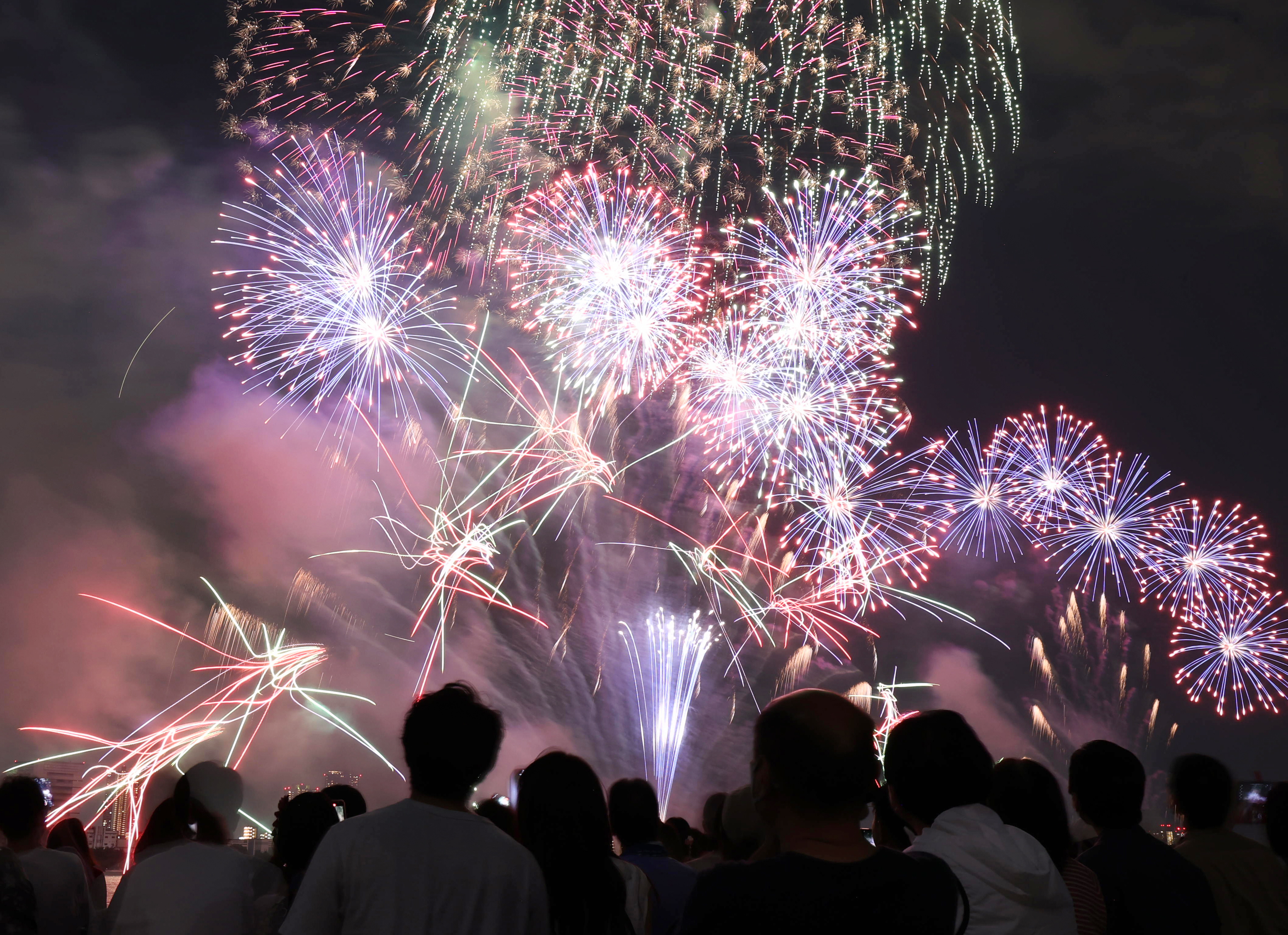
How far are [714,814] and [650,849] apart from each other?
155 centimetres

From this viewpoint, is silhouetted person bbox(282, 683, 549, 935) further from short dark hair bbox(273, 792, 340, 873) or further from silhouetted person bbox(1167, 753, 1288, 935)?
silhouetted person bbox(1167, 753, 1288, 935)

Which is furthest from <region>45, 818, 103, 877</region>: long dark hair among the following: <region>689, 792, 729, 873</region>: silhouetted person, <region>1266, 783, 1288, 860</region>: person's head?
<region>1266, 783, 1288, 860</region>: person's head

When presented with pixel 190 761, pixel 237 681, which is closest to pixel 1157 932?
pixel 237 681

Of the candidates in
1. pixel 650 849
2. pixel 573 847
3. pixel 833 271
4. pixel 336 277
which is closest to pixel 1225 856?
pixel 650 849

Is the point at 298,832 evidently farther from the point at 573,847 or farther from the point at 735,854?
the point at 735,854

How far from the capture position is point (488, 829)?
300cm

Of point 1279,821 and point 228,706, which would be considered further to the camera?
point 228,706

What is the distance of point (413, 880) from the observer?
2822mm

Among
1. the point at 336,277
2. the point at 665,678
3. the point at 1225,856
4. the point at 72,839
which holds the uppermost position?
the point at 336,277

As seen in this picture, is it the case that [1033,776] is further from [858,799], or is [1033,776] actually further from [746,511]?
[746,511]

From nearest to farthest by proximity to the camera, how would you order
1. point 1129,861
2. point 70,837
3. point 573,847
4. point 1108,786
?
point 573,847, point 1129,861, point 1108,786, point 70,837

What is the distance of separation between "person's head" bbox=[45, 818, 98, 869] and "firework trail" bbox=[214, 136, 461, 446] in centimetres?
1157

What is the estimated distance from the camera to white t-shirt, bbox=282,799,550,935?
278 cm

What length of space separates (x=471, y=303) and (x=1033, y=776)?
18287 millimetres
